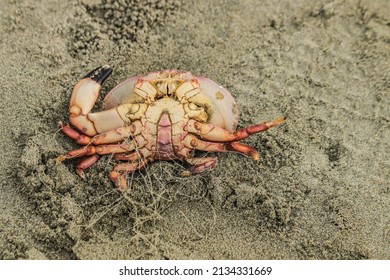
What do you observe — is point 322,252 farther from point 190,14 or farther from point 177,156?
point 190,14

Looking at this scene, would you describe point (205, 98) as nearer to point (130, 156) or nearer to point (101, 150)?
point (130, 156)

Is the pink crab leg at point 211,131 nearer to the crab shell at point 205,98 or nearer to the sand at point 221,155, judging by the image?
the crab shell at point 205,98

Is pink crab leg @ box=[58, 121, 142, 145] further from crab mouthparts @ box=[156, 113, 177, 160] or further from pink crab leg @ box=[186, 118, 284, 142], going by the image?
pink crab leg @ box=[186, 118, 284, 142]

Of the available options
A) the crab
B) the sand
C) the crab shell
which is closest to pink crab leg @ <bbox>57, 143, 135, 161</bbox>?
the crab

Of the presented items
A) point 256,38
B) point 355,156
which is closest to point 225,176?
point 355,156

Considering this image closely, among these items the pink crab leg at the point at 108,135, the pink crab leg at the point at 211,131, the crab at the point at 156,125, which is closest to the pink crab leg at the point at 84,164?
the crab at the point at 156,125
